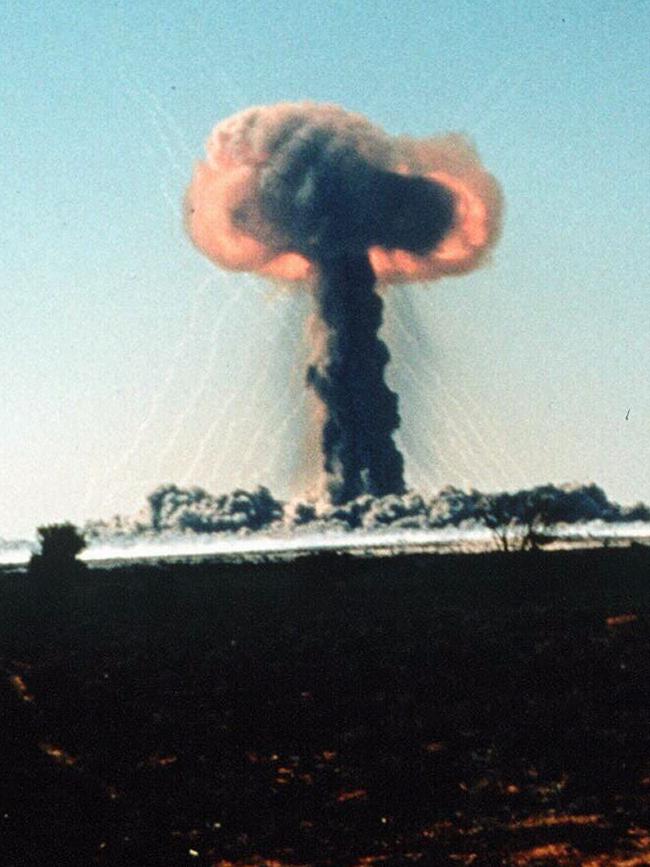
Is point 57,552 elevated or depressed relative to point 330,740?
elevated

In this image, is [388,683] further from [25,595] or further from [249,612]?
[25,595]

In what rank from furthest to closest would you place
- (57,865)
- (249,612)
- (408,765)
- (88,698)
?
(249,612), (88,698), (408,765), (57,865)

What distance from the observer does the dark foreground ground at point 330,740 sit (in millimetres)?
28328

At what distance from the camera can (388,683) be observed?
50.9m

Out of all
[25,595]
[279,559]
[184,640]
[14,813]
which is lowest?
[14,813]

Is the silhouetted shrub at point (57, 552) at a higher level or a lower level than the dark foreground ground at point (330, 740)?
higher

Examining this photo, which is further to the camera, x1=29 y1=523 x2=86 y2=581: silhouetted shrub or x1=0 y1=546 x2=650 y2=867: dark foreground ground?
x1=29 y1=523 x2=86 y2=581: silhouetted shrub

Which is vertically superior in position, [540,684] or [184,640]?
[184,640]

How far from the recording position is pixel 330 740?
40.1 meters

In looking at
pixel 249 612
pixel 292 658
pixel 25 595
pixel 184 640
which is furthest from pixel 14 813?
pixel 25 595

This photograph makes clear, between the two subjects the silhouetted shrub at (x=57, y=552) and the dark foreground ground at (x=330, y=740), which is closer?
the dark foreground ground at (x=330, y=740)

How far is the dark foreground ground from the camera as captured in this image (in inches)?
1115

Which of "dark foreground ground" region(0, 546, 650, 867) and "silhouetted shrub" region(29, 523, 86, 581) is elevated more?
"silhouetted shrub" region(29, 523, 86, 581)

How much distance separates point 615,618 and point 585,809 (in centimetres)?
4718
